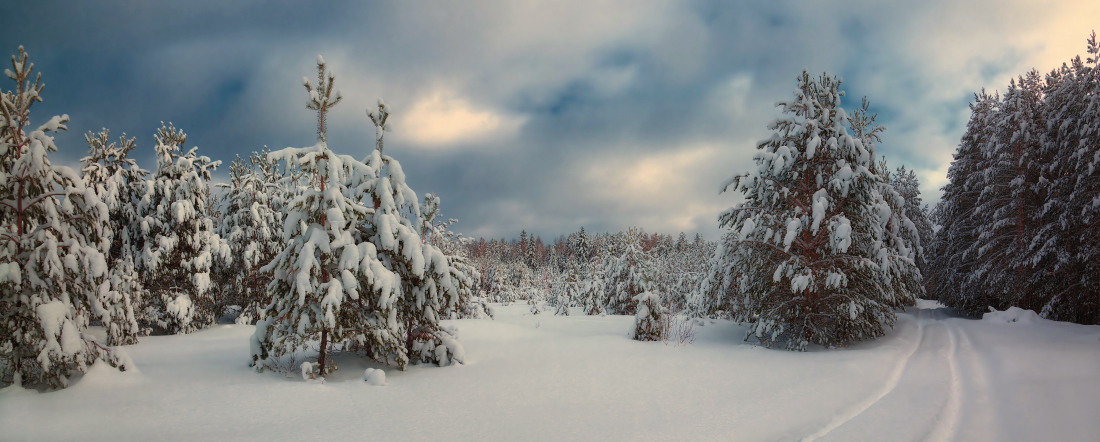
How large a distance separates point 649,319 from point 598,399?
6.31 m

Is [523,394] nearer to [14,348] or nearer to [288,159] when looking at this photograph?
[288,159]

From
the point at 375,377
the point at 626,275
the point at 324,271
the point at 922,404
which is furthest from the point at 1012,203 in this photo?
the point at 324,271

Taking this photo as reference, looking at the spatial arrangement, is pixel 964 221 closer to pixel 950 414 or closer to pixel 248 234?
pixel 950 414

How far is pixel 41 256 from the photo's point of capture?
20.8 ft

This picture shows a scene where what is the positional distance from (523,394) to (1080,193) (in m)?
22.0

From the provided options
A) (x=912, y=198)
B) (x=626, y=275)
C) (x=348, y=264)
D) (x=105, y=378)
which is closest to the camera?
(x=105, y=378)

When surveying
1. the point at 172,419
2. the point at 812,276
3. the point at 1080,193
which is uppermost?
the point at 1080,193

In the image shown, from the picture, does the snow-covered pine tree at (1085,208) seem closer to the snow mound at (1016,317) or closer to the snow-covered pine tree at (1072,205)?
the snow-covered pine tree at (1072,205)

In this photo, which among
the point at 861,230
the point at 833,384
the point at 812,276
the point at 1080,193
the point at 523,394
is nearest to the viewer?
the point at 523,394

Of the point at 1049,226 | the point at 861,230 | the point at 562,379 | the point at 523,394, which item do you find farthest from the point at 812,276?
the point at 1049,226

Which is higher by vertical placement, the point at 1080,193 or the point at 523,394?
the point at 1080,193

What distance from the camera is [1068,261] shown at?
16.2 m

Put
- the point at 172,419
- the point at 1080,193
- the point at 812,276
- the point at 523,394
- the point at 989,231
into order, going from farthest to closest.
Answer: the point at 989,231 → the point at 1080,193 → the point at 812,276 → the point at 523,394 → the point at 172,419

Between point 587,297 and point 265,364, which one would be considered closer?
point 265,364
